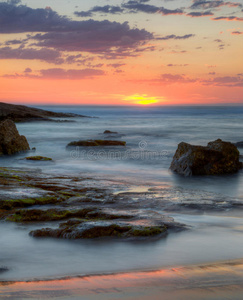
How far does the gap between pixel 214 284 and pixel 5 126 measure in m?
13.6

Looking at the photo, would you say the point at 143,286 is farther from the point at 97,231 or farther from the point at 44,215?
the point at 44,215

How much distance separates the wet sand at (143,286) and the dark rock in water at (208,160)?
7265 millimetres

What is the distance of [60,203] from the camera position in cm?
649

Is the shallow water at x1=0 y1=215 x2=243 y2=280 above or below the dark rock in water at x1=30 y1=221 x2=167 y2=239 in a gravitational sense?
below

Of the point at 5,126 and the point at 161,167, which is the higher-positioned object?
the point at 5,126

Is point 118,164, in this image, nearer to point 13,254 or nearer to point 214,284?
point 13,254

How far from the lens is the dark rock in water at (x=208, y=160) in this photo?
10.9 meters

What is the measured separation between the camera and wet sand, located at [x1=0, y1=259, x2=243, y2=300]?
315 cm

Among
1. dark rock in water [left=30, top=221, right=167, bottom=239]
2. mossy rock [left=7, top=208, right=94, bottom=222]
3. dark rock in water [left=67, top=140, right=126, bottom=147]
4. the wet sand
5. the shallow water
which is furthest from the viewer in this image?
dark rock in water [left=67, top=140, right=126, bottom=147]

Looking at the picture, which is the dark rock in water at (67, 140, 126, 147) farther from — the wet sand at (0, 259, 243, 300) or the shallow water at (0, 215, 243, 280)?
the wet sand at (0, 259, 243, 300)

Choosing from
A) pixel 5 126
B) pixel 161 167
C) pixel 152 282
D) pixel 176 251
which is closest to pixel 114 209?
pixel 176 251

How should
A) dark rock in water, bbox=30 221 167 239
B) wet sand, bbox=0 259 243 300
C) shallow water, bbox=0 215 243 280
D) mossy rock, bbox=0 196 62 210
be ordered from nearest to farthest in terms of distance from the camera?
wet sand, bbox=0 259 243 300 < shallow water, bbox=0 215 243 280 < dark rock in water, bbox=30 221 167 239 < mossy rock, bbox=0 196 62 210

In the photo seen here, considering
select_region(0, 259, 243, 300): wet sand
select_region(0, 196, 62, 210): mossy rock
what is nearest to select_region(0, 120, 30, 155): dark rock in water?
select_region(0, 196, 62, 210): mossy rock

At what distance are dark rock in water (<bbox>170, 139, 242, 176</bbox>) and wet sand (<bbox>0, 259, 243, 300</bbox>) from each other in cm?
727
